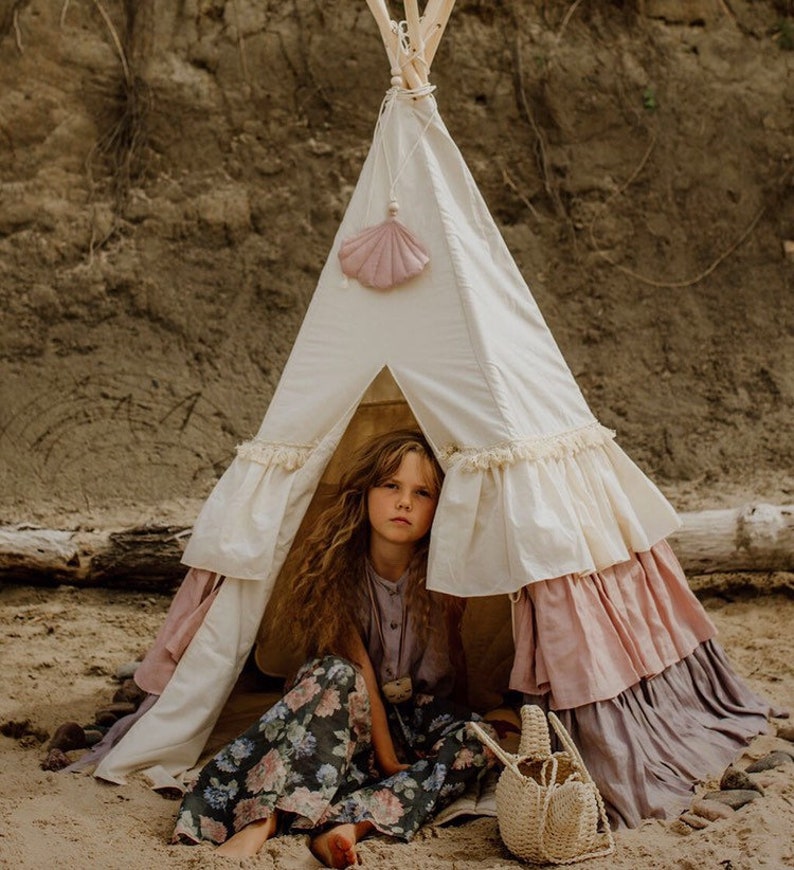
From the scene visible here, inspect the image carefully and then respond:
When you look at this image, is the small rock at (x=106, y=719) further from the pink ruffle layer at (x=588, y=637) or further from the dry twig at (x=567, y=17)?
the dry twig at (x=567, y=17)

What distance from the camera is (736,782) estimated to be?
9.28 feet

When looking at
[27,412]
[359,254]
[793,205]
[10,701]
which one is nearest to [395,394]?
[359,254]

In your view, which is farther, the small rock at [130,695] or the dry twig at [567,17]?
the dry twig at [567,17]

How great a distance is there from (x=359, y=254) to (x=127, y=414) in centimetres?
284

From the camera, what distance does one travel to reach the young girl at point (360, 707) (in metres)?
2.60

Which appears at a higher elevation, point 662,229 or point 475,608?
point 662,229

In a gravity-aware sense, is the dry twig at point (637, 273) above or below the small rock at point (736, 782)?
above

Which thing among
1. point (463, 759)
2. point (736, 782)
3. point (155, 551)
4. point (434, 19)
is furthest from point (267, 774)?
point (434, 19)

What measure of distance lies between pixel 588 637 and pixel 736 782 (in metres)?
0.56

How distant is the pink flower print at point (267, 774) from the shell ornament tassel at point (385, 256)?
1.38 meters

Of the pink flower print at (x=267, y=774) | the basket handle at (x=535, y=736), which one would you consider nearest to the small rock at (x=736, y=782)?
the basket handle at (x=535, y=736)

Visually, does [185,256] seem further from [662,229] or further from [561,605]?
[561,605]

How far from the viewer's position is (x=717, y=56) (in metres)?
6.41

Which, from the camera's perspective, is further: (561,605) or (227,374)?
(227,374)
